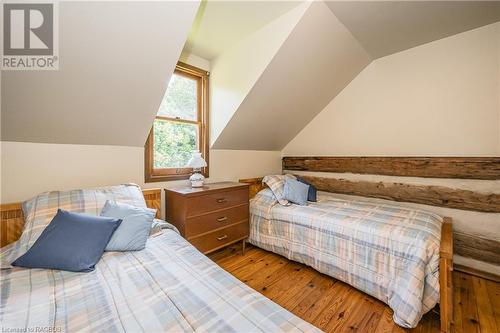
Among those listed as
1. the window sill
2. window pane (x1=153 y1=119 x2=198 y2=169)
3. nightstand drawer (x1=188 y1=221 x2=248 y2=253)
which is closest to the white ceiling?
window pane (x1=153 y1=119 x2=198 y2=169)

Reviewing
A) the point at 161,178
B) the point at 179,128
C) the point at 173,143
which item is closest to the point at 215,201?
the point at 161,178

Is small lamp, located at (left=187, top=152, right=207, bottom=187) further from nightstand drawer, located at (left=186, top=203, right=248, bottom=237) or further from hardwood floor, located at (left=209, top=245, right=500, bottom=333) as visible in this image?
hardwood floor, located at (left=209, top=245, right=500, bottom=333)

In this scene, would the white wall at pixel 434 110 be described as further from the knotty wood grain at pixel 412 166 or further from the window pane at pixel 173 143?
the window pane at pixel 173 143

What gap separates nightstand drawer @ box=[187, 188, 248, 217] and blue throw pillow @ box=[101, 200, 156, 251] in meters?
0.52

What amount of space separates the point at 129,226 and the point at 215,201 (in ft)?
3.15

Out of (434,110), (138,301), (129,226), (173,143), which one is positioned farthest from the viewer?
(173,143)

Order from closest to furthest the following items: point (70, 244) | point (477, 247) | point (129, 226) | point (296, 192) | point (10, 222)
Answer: point (70, 244), point (129, 226), point (10, 222), point (477, 247), point (296, 192)

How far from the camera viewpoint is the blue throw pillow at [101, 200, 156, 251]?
1.30 meters

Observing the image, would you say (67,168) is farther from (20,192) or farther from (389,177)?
(389,177)

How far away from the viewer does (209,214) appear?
218 centimetres

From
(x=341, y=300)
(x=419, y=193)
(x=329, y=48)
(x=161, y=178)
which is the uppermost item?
(x=329, y=48)

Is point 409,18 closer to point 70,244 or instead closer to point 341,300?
point 341,300

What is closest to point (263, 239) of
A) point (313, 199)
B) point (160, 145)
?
point (313, 199)

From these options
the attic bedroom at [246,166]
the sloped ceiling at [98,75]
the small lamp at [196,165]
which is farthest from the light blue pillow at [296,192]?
the sloped ceiling at [98,75]
